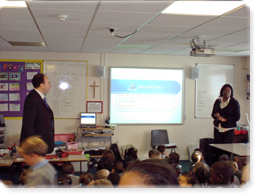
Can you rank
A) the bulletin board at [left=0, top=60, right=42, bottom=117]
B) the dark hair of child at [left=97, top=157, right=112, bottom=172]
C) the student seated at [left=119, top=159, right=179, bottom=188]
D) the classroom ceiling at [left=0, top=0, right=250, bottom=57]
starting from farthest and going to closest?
the bulletin board at [left=0, top=60, right=42, bottom=117] < the dark hair of child at [left=97, top=157, right=112, bottom=172] < the classroom ceiling at [left=0, top=0, right=250, bottom=57] < the student seated at [left=119, top=159, right=179, bottom=188]

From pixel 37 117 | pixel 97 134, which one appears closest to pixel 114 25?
pixel 37 117

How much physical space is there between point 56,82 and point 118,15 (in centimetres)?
332

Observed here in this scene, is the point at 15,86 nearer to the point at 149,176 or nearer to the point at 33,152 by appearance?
the point at 33,152

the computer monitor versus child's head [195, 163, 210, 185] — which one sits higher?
the computer monitor

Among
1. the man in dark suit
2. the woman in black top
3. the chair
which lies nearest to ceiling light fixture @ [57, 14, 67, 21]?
the man in dark suit

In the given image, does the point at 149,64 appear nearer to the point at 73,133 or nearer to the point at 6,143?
the point at 73,133

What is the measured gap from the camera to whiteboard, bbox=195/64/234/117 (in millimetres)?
6160

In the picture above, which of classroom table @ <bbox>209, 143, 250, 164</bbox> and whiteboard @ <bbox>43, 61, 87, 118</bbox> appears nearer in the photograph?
classroom table @ <bbox>209, 143, 250, 164</bbox>

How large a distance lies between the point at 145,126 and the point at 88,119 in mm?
1304

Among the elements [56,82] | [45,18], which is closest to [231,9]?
[45,18]

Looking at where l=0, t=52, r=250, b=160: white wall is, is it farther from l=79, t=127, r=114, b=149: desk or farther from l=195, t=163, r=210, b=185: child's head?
l=195, t=163, r=210, b=185: child's head

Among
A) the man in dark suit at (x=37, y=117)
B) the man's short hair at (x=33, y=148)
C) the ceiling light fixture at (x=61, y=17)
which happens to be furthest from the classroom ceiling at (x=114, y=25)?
the man's short hair at (x=33, y=148)

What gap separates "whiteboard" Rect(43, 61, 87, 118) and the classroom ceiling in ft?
3.56

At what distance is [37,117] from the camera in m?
2.75
